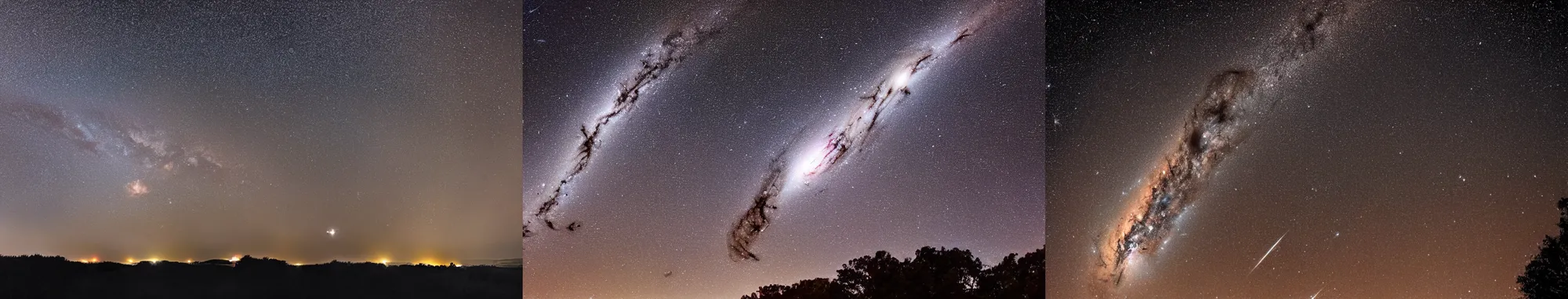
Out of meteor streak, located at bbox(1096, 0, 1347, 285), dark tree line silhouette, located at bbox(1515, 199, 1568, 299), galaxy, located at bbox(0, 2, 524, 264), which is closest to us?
galaxy, located at bbox(0, 2, 524, 264)

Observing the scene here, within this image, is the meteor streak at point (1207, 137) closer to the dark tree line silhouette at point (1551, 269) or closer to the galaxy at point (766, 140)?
the galaxy at point (766, 140)

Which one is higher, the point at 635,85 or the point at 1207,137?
the point at 635,85

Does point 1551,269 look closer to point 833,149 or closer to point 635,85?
point 833,149

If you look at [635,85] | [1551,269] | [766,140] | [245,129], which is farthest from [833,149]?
[1551,269]

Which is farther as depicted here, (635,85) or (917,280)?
(917,280)

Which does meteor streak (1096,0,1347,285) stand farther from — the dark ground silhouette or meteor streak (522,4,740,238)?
the dark ground silhouette

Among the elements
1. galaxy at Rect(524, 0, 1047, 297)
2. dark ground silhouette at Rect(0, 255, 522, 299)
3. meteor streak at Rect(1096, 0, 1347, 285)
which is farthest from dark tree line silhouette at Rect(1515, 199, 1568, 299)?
dark ground silhouette at Rect(0, 255, 522, 299)
